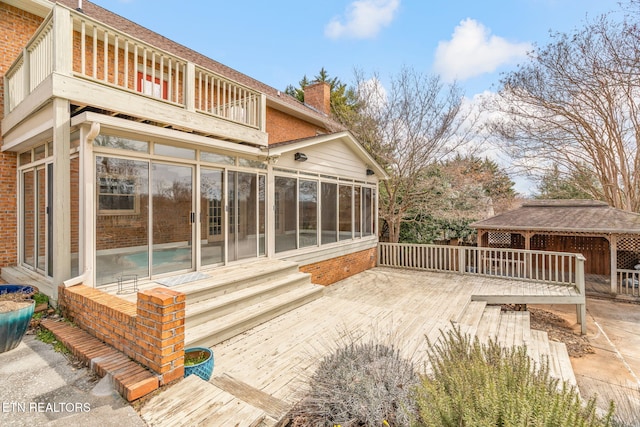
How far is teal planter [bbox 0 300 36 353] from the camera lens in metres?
3.40

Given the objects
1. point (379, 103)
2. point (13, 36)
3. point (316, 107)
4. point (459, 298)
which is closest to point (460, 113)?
point (379, 103)

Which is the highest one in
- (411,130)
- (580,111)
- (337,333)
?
(580,111)

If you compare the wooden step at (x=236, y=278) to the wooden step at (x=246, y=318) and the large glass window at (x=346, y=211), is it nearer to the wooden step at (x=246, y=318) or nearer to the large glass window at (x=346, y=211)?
the wooden step at (x=246, y=318)

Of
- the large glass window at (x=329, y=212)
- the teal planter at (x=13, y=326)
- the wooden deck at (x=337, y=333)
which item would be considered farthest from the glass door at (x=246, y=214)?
the teal planter at (x=13, y=326)

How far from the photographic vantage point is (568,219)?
40.6ft

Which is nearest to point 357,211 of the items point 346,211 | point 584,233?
point 346,211

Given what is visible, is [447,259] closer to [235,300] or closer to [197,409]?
[235,300]

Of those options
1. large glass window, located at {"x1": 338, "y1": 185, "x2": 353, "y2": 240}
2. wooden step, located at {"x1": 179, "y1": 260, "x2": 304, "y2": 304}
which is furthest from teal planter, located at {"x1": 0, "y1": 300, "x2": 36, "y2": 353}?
large glass window, located at {"x1": 338, "y1": 185, "x2": 353, "y2": 240}

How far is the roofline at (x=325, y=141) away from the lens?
6980mm

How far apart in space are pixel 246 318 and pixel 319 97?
12.4 m

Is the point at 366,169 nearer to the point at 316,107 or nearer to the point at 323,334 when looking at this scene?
the point at 316,107

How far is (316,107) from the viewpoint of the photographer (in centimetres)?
1448

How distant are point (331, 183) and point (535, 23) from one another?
11171mm

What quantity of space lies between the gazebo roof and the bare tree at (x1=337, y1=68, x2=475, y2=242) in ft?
10.9
